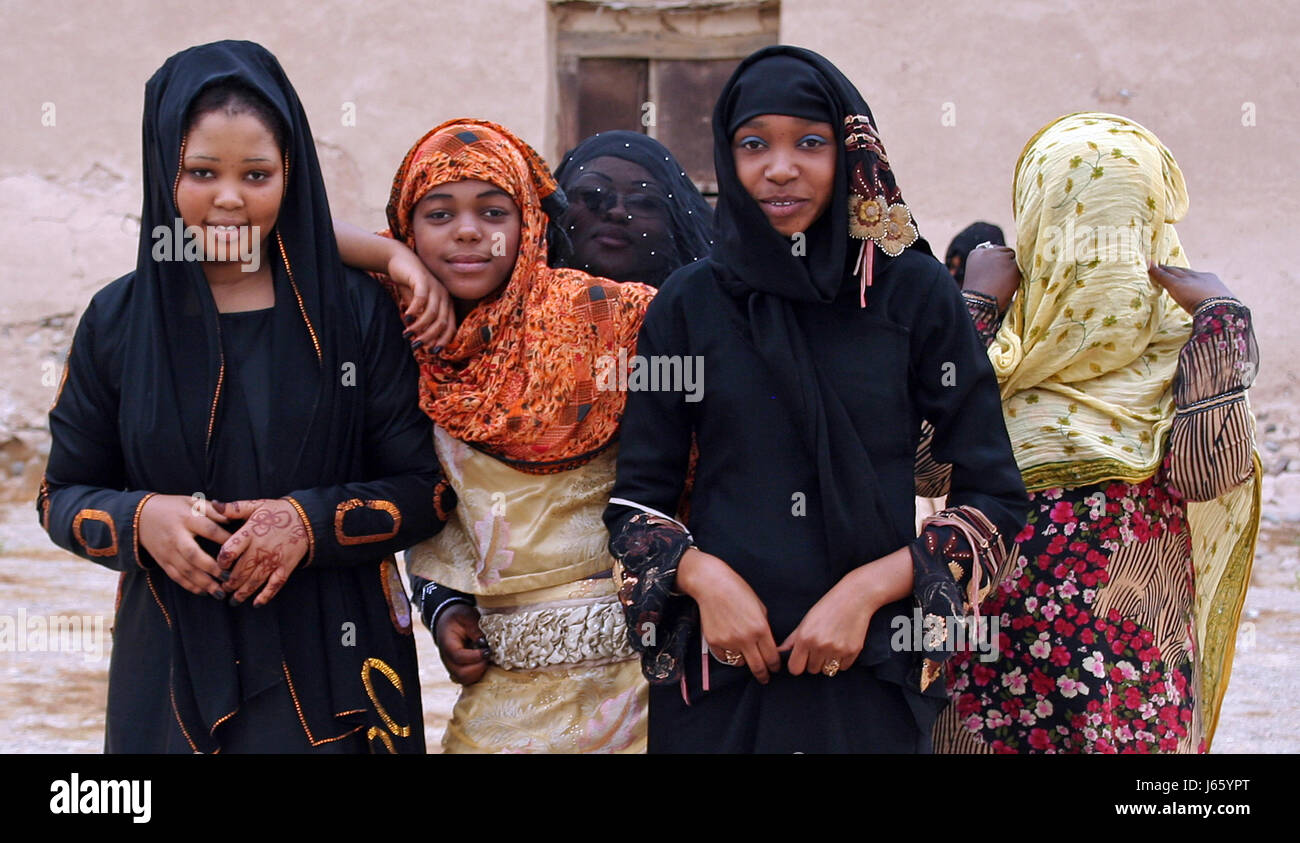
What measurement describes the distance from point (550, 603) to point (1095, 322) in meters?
1.19

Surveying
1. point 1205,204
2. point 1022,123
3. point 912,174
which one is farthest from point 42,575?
point 1205,204

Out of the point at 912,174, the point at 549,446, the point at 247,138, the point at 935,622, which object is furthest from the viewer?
the point at 912,174

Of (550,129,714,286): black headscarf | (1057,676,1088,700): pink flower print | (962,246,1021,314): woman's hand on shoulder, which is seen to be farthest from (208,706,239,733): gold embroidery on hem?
(962,246,1021,314): woman's hand on shoulder

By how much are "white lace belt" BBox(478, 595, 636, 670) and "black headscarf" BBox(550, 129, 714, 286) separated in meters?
0.75

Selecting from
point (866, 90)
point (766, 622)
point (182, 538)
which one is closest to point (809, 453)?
point (766, 622)

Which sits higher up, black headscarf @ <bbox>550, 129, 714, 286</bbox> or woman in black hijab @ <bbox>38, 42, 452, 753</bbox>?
black headscarf @ <bbox>550, 129, 714, 286</bbox>

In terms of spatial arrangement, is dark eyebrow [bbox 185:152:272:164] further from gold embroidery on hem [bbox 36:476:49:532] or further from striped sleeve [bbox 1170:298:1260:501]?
striped sleeve [bbox 1170:298:1260:501]

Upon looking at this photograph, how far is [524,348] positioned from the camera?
2295mm

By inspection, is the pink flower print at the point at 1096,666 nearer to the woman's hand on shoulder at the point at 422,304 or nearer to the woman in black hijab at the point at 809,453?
the woman in black hijab at the point at 809,453

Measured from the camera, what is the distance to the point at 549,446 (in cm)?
226

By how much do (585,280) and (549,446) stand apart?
12.7 inches

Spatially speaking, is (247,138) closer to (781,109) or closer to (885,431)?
(781,109)

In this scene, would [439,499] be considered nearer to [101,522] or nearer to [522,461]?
[522,461]

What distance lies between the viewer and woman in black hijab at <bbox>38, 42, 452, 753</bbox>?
2.11 meters
